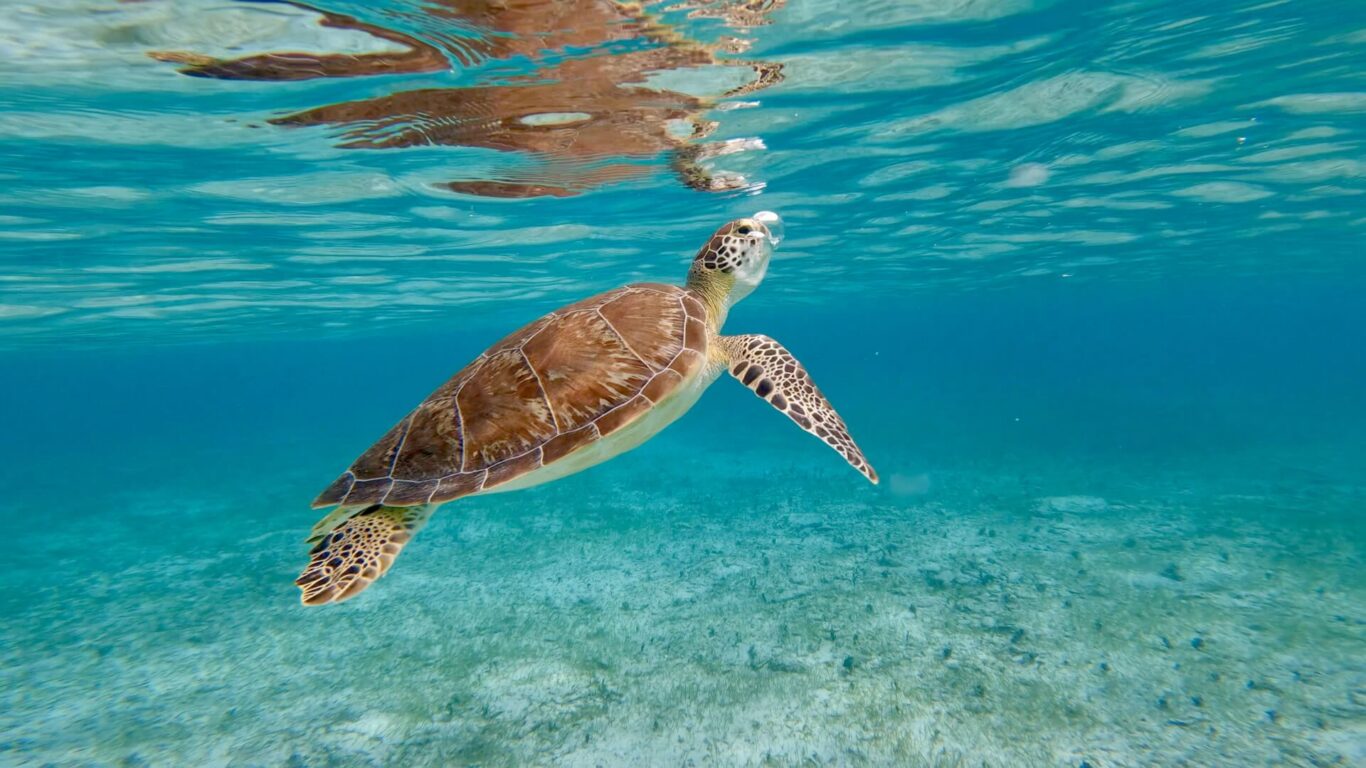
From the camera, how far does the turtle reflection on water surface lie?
6.36 metres

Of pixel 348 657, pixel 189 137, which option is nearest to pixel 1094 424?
pixel 348 657

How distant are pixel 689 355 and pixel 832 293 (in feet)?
104

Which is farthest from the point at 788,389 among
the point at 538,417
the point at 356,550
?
the point at 356,550

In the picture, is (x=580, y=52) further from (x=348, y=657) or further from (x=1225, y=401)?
(x=1225, y=401)

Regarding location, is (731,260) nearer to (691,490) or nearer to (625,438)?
(625,438)

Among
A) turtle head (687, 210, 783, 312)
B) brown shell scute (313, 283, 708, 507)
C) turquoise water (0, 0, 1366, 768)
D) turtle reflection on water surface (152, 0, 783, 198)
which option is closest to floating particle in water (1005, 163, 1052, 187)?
turquoise water (0, 0, 1366, 768)

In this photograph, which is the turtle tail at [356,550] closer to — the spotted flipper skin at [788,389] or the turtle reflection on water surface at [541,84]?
the spotted flipper skin at [788,389]

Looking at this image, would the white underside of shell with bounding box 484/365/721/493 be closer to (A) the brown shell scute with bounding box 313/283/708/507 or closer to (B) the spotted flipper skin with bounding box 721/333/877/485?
(A) the brown shell scute with bounding box 313/283/708/507

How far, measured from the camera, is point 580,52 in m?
7.12

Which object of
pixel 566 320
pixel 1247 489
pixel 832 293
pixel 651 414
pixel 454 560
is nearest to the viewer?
pixel 651 414

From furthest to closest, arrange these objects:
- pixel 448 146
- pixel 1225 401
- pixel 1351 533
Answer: pixel 1225 401 → pixel 1351 533 → pixel 448 146

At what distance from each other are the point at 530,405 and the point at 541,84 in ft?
17.3

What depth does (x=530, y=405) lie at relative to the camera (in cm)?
472

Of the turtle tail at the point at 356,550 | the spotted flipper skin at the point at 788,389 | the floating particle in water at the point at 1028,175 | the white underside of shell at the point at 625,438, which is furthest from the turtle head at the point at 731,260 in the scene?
the floating particle in water at the point at 1028,175
